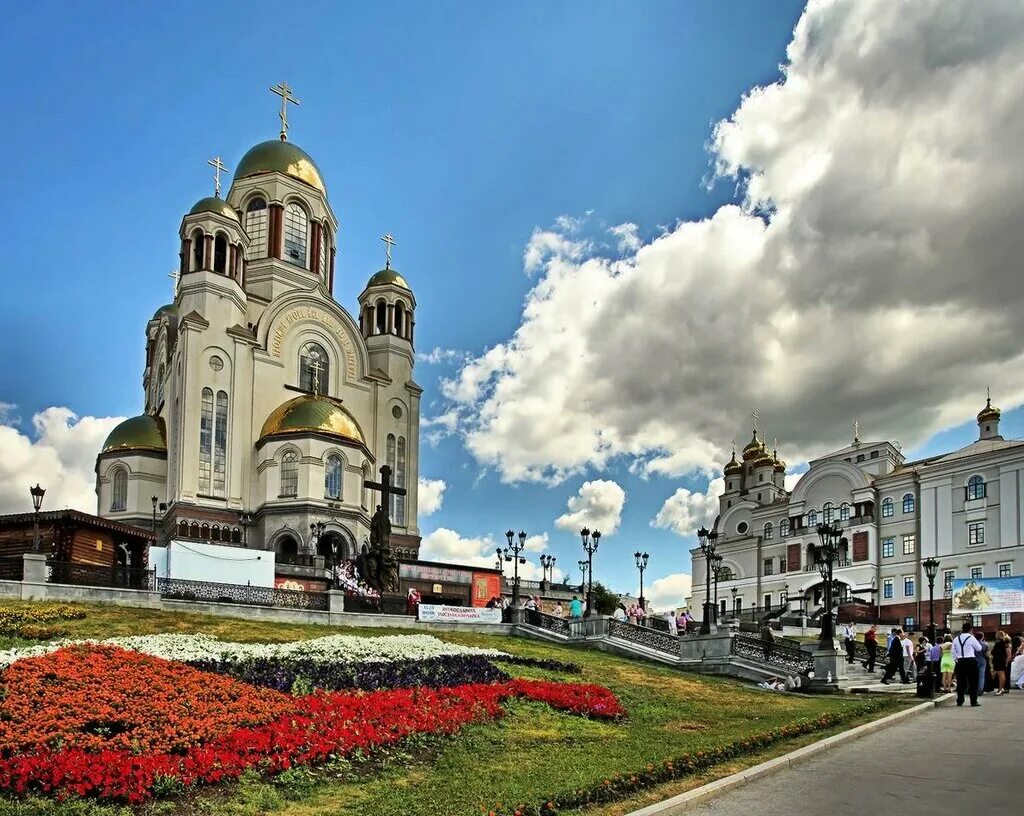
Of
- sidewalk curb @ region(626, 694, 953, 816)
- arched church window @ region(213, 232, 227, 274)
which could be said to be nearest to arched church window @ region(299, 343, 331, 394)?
arched church window @ region(213, 232, 227, 274)

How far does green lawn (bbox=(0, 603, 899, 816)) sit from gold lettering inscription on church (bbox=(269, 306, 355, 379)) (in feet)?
107

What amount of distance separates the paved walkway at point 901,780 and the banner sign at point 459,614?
17519 millimetres

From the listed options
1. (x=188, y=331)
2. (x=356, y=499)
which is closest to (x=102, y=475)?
(x=188, y=331)

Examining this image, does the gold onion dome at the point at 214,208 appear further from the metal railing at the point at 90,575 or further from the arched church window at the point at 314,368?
the metal railing at the point at 90,575

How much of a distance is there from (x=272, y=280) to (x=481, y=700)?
43745 mm

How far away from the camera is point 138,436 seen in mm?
50281

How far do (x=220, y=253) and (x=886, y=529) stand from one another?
4027 cm

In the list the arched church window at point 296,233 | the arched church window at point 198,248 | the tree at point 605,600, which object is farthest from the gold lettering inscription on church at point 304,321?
the tree at point 605,600

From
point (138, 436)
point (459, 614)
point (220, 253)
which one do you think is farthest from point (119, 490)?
point (459, 614)

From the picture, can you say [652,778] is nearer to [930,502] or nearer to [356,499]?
[356,499]

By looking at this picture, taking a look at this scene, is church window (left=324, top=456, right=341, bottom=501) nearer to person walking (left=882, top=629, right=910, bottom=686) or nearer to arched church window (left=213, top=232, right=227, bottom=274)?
arched church window (left=213, top=232, right=227, bottom=274)

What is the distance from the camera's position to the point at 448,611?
30703mm

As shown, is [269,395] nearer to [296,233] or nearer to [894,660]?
[296,233]

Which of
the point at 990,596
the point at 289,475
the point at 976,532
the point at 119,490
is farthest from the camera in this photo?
the point at 976,532
